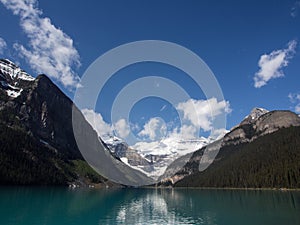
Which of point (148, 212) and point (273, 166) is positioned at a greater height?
point (273, 166)

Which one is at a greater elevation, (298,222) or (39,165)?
(39,165)

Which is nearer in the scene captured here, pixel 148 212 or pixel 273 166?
pixel 148 212

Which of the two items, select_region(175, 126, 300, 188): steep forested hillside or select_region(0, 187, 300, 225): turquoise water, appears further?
select_region(175, 126, 300, 188): steep forested hillside

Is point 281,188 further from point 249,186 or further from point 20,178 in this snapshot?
point 20,178

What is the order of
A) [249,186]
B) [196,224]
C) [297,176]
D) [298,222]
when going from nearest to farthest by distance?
[298,222]
[196,224]
[297,176]
[249,186]

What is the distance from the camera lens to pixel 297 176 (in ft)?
393

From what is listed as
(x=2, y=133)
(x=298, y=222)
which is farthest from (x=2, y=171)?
(x=298, y=222)

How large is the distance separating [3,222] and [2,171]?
12074 centimetres

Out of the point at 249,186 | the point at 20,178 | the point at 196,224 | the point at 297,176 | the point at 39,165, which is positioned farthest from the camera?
the point at 39,165

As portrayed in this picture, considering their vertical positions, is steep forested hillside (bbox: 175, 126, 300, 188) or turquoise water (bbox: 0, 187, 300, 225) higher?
steep forested hillside (bbox: 175, 126, 300, 188)

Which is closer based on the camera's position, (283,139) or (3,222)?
(3,222)

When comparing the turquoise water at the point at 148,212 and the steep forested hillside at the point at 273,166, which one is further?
the steep forested hillside at the point at 273,166

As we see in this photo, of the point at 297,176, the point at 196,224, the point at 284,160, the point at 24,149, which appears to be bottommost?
the point at 196,224

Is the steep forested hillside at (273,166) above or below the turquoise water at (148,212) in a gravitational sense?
above
